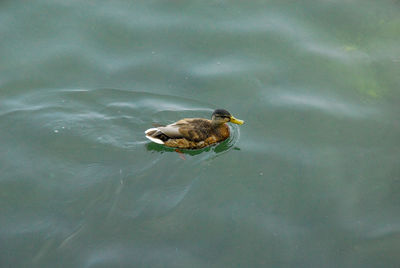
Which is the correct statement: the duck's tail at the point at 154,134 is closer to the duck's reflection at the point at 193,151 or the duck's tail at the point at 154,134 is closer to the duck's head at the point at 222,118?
the duck's reflection at the point at 193,151

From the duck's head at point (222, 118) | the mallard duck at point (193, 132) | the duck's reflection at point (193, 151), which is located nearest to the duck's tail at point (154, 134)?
the mallard duck at point (193, 132)

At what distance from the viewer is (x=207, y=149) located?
7910 millimetres

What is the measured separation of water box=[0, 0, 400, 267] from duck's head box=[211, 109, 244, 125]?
1.06ft

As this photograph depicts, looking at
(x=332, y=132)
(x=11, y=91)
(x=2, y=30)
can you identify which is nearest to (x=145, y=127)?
(x=11, y=91)

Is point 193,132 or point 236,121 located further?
point 236,121

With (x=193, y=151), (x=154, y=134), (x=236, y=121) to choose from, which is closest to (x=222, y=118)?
(x=236, y=121)

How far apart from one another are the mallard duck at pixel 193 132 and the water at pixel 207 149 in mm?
183

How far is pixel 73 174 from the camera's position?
7059 mm

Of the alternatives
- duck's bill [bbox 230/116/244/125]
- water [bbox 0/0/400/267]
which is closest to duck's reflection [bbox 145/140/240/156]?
water [bbox 0/0/400/267]

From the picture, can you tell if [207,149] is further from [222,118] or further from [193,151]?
[222,118]

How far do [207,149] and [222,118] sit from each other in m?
0.59

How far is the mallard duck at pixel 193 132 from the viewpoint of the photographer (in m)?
7.55

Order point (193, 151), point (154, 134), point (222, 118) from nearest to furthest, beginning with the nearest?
point (154, 134)
point (222, 118)
point (193, 151)

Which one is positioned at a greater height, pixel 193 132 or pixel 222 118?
pixel 222 118
